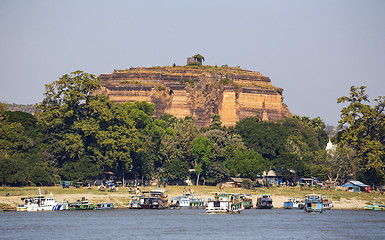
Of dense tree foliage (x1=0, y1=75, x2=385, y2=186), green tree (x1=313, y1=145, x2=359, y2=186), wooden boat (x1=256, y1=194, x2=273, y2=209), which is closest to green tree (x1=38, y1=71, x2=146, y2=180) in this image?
dense tree foliage (x1=0, y1=75, x2=385, y2=186)

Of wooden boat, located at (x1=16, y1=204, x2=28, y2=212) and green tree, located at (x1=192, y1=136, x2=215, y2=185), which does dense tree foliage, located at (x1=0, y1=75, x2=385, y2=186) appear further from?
wooden boat, located at (x1=16, y1=204, x2=28, y2=212)

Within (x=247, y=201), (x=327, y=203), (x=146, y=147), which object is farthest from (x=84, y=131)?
(x=327, y=203)

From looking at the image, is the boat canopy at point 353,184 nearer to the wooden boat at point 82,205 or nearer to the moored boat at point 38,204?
the wooden boat at point 82,205

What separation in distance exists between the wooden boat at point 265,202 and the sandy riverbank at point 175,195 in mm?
3253

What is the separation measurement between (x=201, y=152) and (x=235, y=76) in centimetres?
7026

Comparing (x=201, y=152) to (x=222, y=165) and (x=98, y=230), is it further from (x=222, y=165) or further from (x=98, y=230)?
(x=98, y=230)

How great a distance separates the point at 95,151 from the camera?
351 feet

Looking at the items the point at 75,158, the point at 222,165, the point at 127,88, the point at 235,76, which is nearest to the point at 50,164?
the point at 75,158

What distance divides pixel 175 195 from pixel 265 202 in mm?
13481

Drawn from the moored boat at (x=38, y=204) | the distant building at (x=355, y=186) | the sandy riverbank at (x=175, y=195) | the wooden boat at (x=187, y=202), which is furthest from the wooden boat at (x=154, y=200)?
the distant building at (x=355, y=186)

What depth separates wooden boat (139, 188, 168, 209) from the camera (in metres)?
96.4

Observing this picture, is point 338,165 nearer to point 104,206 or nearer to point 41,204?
point 104,206

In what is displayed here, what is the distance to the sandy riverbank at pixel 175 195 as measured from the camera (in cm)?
9150

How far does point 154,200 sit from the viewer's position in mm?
96438
